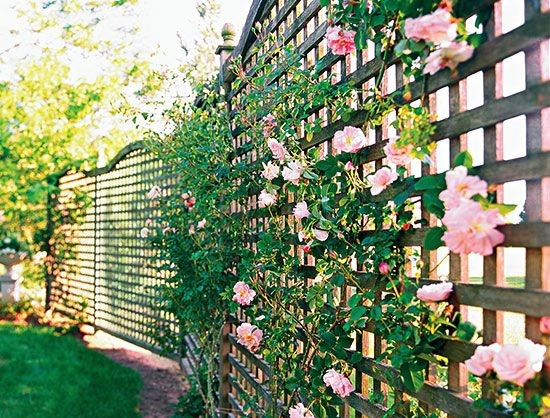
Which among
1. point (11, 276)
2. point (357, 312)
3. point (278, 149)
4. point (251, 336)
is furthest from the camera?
point (11, 276)

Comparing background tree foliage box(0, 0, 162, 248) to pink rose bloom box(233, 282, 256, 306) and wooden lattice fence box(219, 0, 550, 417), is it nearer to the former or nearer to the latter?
pink rose bloom box(233, 282, 256, 306)

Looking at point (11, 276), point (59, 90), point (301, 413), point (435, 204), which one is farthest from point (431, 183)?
point (11, 276)

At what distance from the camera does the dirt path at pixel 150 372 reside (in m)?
4.56

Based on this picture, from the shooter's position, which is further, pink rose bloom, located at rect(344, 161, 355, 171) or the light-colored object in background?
the light-colored object in background

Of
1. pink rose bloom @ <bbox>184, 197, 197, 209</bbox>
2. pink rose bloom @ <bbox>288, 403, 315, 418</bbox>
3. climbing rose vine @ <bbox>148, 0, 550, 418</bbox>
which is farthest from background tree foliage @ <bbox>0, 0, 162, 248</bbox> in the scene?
pink rose bloom @ <bbox>288, 403, 315, 418</bbox>

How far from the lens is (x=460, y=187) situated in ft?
4.24

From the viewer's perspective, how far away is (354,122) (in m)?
1.99

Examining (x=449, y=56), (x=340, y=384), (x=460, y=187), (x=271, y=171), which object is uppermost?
(x=449, y=56)

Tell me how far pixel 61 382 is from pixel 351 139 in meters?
3.89

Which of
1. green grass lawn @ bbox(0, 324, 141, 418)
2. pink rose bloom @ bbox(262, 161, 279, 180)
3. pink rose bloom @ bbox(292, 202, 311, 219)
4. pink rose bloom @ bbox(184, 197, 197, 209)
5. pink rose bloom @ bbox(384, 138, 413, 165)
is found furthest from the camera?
green grass lawn @ bbox(0, 324, 141, 418)

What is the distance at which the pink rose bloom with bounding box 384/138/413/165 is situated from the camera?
154 cm

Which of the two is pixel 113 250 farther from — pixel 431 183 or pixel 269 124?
pixel 431 183

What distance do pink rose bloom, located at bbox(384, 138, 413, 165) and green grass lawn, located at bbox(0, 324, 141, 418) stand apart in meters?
3.18

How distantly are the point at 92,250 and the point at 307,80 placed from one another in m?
6.26
